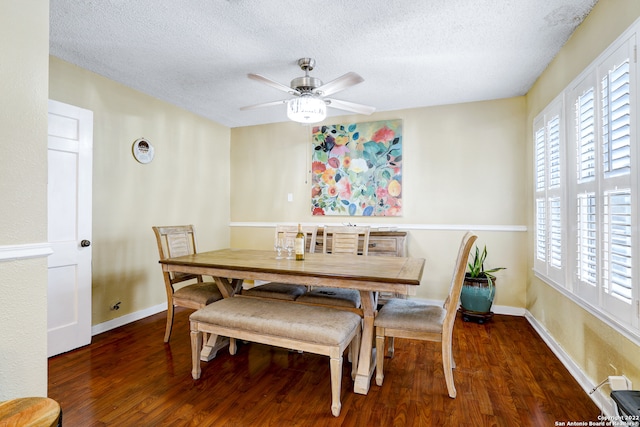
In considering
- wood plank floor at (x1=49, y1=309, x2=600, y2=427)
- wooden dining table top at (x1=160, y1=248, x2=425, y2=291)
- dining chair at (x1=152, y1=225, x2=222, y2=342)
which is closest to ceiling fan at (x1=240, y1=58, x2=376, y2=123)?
wooden dining table top at (x1=160, y1=248, x2=425, y2=291)

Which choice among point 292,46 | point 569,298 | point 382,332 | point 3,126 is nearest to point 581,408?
point 569,298

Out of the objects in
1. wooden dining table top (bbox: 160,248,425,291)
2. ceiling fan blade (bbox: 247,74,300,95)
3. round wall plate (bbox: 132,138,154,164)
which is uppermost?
ceiling fan blade (bbox: 247,74,300,95)

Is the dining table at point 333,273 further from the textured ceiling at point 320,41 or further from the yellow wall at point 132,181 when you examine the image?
the textured ceiling at point 320,41

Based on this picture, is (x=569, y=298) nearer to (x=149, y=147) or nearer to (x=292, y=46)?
(x=292, y=46)

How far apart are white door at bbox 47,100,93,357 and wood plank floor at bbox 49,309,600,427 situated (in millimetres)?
222

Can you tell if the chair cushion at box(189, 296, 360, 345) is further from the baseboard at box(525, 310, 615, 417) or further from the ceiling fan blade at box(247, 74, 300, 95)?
the ceiling fan blade at box(247, 74, 300, 95)

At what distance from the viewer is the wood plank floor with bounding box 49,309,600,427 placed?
180cm

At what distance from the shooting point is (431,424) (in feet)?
5.73

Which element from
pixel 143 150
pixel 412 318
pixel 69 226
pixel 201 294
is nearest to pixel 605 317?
pixel 412 318

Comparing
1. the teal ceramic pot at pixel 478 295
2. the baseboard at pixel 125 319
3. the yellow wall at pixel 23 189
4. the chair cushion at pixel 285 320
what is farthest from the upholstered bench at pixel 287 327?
the teal ceramic pot at pixel 478 295

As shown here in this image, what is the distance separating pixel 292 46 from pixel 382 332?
2.26 meters

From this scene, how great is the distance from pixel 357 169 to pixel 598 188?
2.65 metres

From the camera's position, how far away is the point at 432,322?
203 cm

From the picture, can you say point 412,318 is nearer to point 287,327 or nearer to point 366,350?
point 366,350
